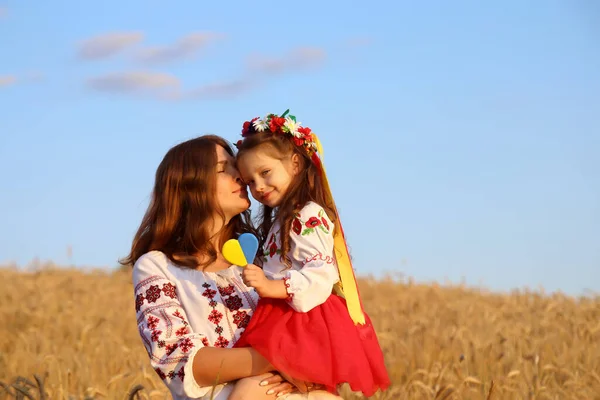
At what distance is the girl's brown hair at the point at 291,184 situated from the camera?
12.4 ft

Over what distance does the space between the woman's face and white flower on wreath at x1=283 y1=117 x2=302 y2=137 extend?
321 mm

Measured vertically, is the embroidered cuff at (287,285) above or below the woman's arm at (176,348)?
above

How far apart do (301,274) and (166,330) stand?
26.0 inches

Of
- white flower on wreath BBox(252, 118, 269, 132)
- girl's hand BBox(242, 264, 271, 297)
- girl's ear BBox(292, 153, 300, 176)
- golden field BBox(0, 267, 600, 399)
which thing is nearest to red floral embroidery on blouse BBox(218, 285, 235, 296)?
girl's hand BBox(242, 264, 271, 297)

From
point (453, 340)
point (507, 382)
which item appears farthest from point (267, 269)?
point (453, 340)

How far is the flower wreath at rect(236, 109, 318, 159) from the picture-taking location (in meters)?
4.05

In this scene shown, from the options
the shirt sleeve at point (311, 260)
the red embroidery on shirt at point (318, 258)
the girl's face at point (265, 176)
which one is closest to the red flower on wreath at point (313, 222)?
the shirt sleeve at point (311, 260)

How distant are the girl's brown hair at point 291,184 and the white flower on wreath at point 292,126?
36mm

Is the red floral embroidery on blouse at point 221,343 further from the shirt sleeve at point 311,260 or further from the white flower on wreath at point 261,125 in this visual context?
the white flower on wreath at point 261,125

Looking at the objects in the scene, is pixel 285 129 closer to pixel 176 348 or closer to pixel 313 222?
pixel 313 222

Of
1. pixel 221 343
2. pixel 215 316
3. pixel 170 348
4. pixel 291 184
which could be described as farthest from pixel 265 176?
pixel 170 348

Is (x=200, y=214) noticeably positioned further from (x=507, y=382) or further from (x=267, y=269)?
(x=507, y=382)

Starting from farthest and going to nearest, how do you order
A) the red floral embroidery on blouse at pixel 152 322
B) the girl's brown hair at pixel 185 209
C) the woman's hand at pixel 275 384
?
the girl's brown hair at pixel 185 209 → the red floral embroidery on blouse at pixel 152 322 → the woman's hand at pixel 275 384

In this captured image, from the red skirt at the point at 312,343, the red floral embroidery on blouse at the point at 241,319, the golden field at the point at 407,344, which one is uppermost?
the red floral embroidery on blouse at the point at 241,319
